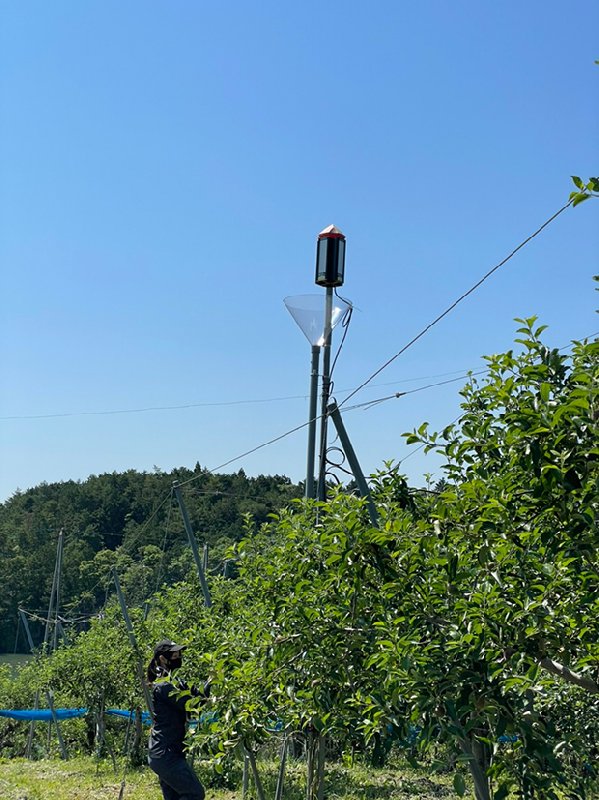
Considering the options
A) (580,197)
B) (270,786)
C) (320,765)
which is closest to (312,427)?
(320,765)

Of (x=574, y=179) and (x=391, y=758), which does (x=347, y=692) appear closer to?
(x=574, y=179)

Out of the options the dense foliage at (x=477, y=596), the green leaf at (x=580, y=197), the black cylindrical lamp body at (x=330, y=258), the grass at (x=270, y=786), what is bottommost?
the grass at (x=270, y=786)

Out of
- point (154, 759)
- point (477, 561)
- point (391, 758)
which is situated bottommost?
point (391, 758)

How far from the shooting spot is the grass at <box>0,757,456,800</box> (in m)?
10.6

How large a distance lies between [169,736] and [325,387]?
2.62 metres

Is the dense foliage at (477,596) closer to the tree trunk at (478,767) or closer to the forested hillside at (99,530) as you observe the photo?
the tree trunk at (478,767)

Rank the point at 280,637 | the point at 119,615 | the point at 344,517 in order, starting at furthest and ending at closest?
1. the point at 119,615
2. the point at 280,637
3. the point at 344,517

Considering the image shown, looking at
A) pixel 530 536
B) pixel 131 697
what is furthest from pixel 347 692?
pixel 131 697

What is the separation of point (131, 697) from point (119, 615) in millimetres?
2687

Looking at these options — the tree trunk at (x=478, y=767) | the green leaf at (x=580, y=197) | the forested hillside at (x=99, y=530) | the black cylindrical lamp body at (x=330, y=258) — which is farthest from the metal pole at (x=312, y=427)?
the forested hillside at (x=99, y=530)

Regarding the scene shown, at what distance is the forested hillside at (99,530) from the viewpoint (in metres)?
50.3

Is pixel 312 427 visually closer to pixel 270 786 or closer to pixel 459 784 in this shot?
pixel 459 784

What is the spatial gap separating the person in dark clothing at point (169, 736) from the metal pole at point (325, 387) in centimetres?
150

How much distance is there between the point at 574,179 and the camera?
2125 millimetres
